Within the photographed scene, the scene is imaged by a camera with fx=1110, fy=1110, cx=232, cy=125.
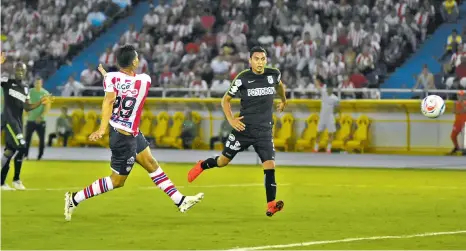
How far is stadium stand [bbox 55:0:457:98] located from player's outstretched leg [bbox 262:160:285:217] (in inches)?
753

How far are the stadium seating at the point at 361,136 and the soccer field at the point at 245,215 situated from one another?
34.1 feet

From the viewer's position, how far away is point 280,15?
129 feet

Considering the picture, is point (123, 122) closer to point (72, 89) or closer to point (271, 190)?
point (271, 190)

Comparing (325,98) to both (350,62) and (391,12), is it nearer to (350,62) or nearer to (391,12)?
(350,62)

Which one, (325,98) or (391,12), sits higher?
(391,12)

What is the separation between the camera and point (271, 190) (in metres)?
15.3

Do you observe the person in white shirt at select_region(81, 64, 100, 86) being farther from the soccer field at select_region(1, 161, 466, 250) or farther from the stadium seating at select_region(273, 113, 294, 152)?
the soccer field at select_region(1, 161, 466, 250)

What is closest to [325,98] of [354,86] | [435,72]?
[354,86]

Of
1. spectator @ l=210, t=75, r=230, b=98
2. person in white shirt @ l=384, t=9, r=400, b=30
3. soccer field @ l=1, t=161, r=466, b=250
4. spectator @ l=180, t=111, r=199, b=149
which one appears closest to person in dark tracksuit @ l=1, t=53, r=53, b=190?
soccer field @ l=1, t=161, r=466, b=250

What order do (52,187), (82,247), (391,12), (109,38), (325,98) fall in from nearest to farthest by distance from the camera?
(82,247), (52,187), (325,98), (391,12), (109,38)

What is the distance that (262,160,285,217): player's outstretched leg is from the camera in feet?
49.5

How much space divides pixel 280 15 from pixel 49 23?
11427 mm

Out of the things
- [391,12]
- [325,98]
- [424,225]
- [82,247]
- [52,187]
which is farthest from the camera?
[391,12]

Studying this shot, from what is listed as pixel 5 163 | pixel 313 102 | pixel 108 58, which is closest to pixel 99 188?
pixel 5 163
